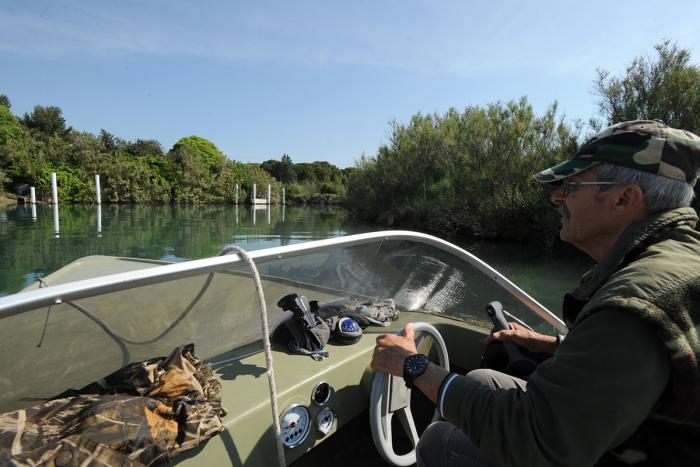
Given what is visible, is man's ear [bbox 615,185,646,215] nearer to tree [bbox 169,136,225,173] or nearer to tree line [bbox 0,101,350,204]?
tree line [bbox 0,101,350,204]

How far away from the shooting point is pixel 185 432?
1.16 meters

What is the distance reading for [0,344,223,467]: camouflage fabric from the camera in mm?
981

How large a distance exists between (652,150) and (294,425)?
4.64ft

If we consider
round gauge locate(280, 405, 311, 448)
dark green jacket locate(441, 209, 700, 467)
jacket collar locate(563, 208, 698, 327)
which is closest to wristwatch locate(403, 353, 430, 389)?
dark green jacket locate(441, 209, 700, 467)

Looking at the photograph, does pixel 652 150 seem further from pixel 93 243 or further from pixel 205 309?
pixel 93 243

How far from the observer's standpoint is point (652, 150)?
3.05 ft

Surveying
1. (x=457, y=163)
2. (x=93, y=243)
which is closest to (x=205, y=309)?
(x=93, y=243)

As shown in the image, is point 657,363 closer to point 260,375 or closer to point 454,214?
point 260,375

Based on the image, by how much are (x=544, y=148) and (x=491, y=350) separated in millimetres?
15344

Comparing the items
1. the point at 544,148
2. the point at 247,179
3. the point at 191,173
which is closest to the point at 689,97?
the point at 544,148

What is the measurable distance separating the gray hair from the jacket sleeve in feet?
1.28

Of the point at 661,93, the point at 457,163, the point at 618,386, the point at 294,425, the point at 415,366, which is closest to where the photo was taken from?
the point at 618,386

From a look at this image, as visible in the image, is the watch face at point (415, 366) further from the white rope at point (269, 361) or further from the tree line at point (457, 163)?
the tree line at point (457, 163)

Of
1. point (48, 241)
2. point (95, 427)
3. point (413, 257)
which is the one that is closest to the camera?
point (95, 427)
